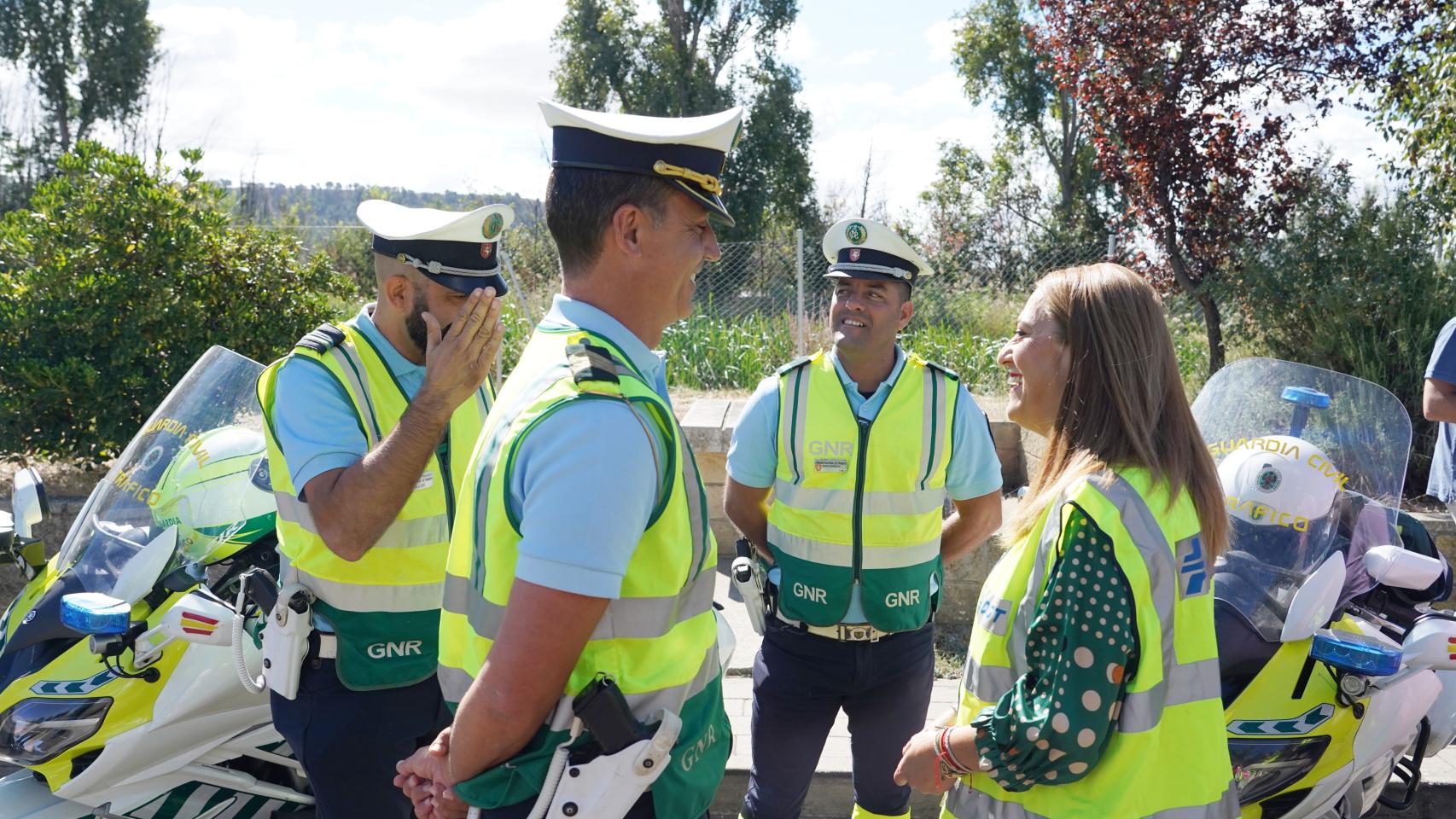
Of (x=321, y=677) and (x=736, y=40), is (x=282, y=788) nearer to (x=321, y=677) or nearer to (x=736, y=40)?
(x=321, y=677)

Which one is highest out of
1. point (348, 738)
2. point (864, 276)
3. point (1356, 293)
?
point (1356, 293)

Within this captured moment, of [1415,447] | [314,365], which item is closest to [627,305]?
[314,365]

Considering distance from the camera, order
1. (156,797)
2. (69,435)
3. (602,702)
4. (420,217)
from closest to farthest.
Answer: (602,702)
(420,217)
(156,797)
(69,435)

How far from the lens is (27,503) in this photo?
3.14m

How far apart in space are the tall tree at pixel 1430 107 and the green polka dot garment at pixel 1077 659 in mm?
5442

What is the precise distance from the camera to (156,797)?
9.36ft

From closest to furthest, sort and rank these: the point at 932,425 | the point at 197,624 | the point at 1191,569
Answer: the point at 1191,569 < the point at 197,624 < the point at 932,425

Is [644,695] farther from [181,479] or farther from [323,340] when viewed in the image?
[181,479]

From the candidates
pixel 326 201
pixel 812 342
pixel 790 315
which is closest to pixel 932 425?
pixel 812 342

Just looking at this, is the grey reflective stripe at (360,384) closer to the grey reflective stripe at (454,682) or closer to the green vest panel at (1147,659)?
the grey reflective stripe at (454,682)

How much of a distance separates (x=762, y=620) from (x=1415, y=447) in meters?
4.91

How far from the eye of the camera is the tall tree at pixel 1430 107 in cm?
585

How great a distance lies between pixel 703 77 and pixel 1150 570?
17.6m

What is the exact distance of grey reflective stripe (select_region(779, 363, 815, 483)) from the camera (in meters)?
3.32
